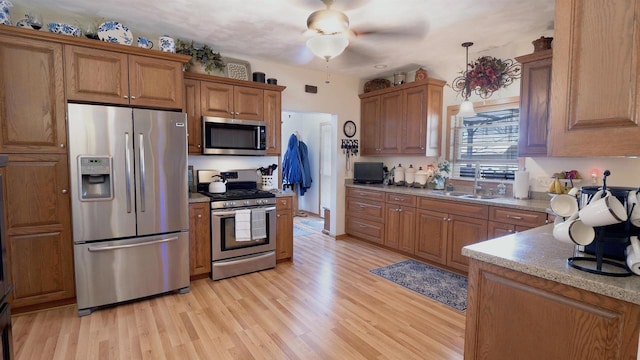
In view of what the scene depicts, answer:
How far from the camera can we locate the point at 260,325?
2.53 meters

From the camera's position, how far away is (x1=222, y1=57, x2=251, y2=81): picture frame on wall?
3.97 meters

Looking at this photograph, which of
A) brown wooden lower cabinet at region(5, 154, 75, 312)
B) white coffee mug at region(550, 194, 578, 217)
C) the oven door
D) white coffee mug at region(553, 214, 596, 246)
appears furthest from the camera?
the oven door

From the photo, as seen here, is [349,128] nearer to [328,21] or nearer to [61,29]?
[328,21]

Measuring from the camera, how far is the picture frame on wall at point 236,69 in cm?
397

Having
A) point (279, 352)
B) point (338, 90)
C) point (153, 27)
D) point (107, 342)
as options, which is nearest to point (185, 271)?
point (107, 342)

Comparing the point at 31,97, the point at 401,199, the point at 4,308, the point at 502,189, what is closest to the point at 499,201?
the point at 502,189

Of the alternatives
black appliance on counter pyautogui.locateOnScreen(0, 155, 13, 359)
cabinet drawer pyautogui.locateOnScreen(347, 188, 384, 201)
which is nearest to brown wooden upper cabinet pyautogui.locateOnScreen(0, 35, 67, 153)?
black appliance on counter pyautogui.locateOnScreen(0, 155, 13, 359)

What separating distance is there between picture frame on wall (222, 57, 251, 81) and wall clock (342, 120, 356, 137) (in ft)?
5.80

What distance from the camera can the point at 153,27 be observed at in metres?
3.25

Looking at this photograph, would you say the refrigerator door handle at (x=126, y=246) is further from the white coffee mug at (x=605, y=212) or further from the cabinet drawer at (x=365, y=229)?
the white coffee mug at (x=605, y=212)

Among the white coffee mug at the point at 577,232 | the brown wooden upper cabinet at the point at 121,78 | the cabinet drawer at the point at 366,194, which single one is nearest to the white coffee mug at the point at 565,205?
the white coffee mug at the point at 577,232

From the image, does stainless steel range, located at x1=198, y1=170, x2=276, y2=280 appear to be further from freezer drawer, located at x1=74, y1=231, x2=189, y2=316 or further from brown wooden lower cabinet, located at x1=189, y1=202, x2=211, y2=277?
freezer drawer, located at x1=74, y1=231, x2=189, y2=316

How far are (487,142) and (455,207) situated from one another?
1.04 meters

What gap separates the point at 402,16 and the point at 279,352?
297 centimetres
